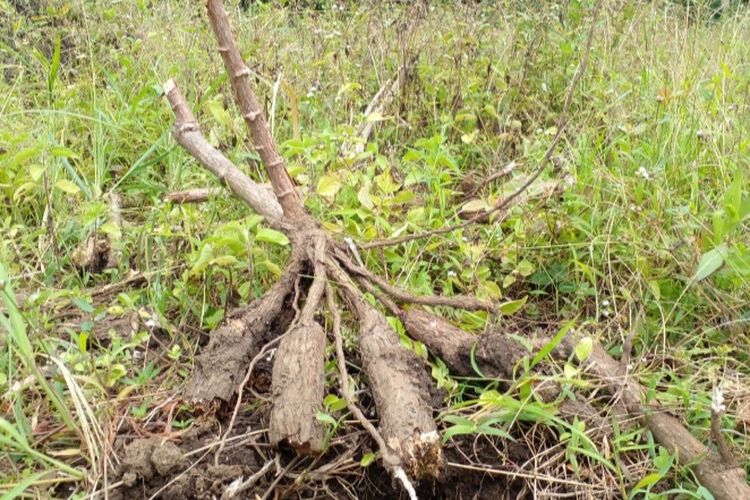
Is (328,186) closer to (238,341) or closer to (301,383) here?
(238,341)

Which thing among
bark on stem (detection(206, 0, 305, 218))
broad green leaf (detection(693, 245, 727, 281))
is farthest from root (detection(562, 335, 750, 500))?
bark on stem (detection(206, 0, 305, 218))

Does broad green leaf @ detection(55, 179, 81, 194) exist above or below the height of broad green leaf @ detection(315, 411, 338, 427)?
above

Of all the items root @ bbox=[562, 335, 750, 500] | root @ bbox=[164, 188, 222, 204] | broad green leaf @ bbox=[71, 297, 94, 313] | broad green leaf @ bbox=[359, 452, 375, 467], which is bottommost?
root @ bbox=[562, 335, 750, 500]

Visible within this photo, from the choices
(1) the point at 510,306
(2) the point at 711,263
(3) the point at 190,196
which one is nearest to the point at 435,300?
(1) the point at 510,306

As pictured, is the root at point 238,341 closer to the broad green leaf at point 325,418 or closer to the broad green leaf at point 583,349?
the broad green leaf at point 325,418

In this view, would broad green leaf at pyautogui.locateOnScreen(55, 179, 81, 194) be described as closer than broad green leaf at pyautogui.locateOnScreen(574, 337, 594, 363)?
No

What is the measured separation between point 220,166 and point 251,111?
0.33m

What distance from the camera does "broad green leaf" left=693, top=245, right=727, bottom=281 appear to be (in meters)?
1.87

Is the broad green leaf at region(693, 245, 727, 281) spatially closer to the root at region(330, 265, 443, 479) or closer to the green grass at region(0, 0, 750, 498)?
the green grass at region(0, 0, 750, 498)

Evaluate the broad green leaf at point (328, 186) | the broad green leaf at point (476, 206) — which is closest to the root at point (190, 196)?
the broad green leaf at point (328, 186)

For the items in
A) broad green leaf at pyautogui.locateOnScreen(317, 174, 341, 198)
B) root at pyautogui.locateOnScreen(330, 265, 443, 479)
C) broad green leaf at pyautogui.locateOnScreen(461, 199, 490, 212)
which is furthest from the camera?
broad green leaf at pyautogui.locateOnScreen(461, 199, 490, 212)

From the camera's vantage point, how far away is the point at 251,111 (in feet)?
6.40

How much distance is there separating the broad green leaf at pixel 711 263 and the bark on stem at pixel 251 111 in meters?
1.09

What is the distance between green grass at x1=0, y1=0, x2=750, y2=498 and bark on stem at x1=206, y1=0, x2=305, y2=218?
0.43 ft
